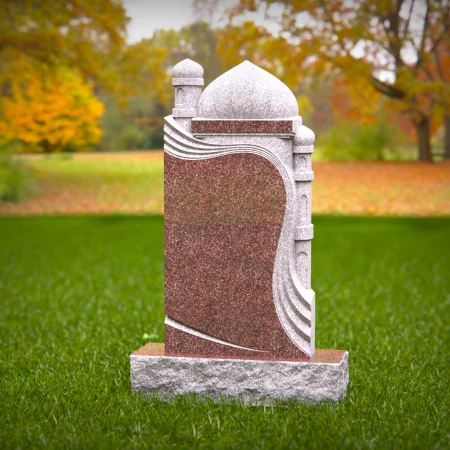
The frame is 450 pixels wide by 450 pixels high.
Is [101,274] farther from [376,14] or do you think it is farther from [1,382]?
[376,14]

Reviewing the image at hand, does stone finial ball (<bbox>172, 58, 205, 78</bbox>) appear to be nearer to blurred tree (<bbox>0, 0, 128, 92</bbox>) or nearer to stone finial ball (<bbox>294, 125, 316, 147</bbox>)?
stone finial ball (<bbox>294, 125, 316, 147</bbox>)

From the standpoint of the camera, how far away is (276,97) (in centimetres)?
513

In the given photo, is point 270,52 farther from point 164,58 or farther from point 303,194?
point 303,194

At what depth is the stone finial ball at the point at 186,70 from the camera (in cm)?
524

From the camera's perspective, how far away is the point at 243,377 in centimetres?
513

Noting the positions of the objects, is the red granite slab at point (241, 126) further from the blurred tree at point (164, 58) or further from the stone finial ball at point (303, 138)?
the blurred tree at point (164, 58)

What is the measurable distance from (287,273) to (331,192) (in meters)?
13.6

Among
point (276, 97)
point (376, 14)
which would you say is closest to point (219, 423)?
point (276, 97)

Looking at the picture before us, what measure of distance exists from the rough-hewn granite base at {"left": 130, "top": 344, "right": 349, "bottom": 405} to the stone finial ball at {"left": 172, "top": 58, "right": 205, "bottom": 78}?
6.33 ft

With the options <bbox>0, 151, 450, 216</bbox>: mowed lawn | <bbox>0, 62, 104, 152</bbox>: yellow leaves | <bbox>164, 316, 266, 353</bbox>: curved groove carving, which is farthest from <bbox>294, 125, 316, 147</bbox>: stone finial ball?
<bbox>0, 62, 104, 152</bbox>: yellow leaves

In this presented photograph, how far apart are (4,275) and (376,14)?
39.4ft

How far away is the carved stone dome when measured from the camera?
5.10m

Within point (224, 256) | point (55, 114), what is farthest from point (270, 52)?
point (224, 256)

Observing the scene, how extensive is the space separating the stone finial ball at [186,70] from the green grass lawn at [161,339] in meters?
2.21
